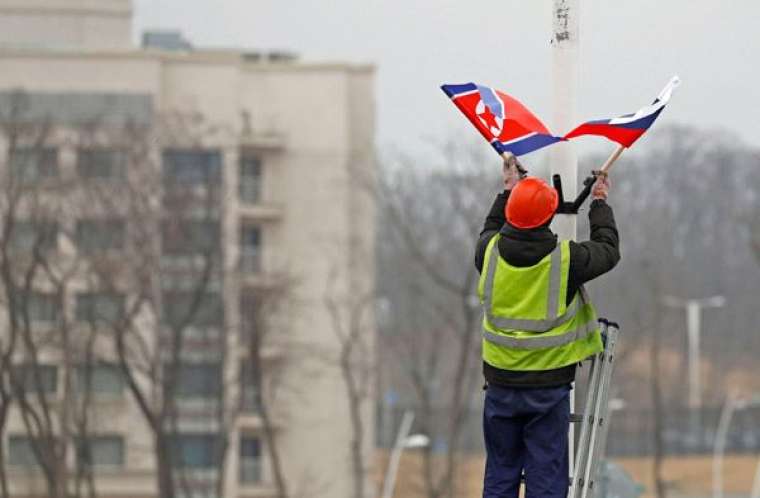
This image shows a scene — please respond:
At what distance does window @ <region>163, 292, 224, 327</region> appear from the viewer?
55.3 m

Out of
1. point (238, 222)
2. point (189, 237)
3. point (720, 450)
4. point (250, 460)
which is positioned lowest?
point (720, 450)

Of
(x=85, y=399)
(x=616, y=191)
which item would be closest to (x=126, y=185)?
(x=85, y=399)

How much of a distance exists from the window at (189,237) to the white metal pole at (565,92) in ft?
160

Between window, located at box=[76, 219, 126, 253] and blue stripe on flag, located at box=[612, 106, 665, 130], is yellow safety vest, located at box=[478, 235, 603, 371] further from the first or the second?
window, located at box=[76, 219, 126, 253]

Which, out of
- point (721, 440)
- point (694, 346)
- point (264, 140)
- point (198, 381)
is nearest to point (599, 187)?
point (198, 381)

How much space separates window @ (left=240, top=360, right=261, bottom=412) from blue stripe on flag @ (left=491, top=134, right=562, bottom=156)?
159 ft

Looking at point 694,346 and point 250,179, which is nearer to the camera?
point 250,179

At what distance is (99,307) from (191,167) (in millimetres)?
5305

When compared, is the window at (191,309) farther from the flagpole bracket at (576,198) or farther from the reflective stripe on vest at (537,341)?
the reflective stripe on vest at (537,341)

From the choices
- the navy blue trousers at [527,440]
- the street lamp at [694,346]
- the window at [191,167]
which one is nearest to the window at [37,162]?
the window at [191,167]

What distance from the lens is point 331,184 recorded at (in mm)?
78000

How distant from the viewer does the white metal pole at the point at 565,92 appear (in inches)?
374

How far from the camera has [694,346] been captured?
104m

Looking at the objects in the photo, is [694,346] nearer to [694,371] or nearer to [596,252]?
[694,371]
